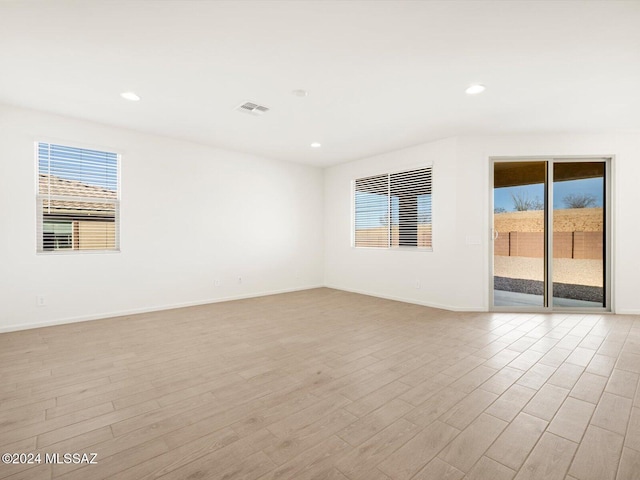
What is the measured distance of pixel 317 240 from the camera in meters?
6.96

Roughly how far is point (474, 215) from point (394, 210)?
57.7 inches

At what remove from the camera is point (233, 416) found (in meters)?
1.98

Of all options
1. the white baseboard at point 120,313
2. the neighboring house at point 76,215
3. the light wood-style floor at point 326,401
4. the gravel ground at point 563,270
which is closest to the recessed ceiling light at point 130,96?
the neighboring house at point 76,215

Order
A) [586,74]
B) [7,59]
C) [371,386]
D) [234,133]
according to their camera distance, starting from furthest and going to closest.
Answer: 1. [234,133]
2. [586,74]
3. [7,59]
4. [371,386]

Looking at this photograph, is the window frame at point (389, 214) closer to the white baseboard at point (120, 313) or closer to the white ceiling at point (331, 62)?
the white ceiling at point (331, 62)

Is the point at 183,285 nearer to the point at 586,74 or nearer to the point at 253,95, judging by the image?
the point at 253,95

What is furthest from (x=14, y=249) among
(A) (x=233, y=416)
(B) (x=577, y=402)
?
(B) (x=577, y=402)

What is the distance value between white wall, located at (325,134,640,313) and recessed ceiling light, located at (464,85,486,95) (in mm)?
1512

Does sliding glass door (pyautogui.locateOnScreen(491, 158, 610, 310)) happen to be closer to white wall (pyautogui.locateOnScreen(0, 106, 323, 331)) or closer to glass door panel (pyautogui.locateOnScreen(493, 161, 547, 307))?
glass door panel (pyautogui.locateOnScreen(493, 161, 547, 307))

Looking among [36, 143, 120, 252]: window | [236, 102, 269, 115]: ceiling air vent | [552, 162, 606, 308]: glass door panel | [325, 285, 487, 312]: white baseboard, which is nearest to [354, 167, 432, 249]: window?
[325, 285, 487, 312]: white baseboard

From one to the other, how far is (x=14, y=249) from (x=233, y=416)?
3758 mm

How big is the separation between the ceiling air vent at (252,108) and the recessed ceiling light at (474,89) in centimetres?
228

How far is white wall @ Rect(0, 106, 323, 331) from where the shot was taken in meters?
3.75

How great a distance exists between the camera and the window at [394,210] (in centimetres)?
528
